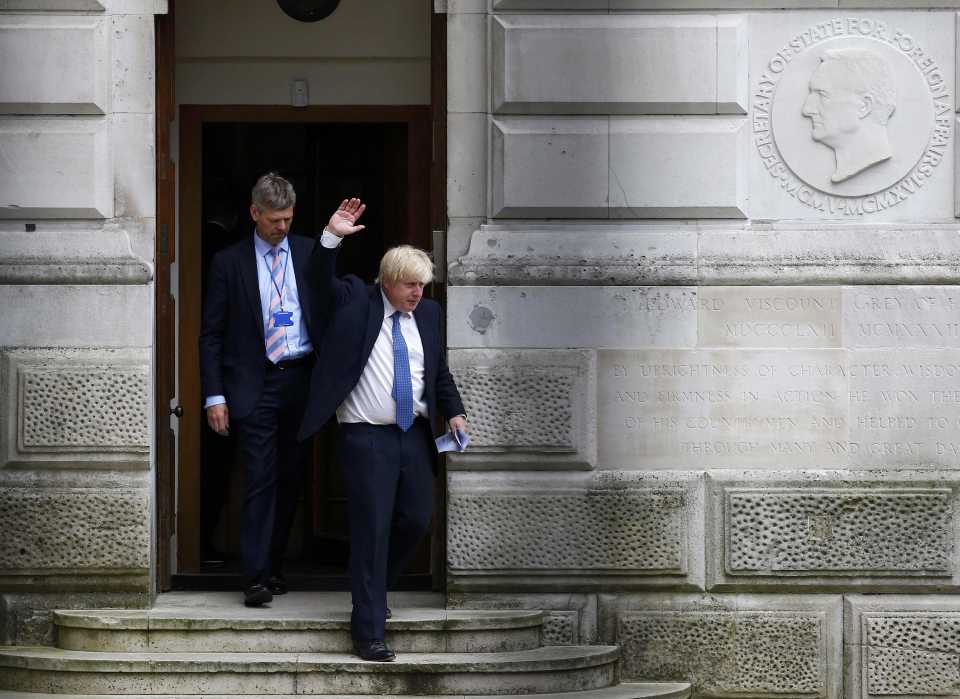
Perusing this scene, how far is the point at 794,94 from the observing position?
9648 millimetres

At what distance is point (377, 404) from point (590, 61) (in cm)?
208

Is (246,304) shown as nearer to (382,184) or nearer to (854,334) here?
(382,184)

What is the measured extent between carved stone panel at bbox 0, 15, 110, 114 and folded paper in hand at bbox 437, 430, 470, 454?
2.48 metres

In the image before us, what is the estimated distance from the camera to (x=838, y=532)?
9586 mm

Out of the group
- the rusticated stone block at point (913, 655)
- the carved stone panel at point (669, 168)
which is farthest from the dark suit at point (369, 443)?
the rusticated stone block at point (913, 655)

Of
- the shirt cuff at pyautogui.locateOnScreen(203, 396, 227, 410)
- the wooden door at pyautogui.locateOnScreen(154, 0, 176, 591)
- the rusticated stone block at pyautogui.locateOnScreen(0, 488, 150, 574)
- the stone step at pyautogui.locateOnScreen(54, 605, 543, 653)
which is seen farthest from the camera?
the wooden door at pyautogui.locateOnScreen(154, 0, 176, 591)

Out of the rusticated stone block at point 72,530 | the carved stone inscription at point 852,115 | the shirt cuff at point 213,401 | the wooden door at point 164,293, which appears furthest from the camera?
the wooden door at point 164,293

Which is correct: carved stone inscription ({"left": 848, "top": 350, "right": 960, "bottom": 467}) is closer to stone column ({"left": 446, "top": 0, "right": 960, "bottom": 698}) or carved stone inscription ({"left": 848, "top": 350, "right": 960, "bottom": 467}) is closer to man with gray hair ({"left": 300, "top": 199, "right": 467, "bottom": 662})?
stone column ({"left": 446, "top": 0, "right": 960, "bottom": 698})

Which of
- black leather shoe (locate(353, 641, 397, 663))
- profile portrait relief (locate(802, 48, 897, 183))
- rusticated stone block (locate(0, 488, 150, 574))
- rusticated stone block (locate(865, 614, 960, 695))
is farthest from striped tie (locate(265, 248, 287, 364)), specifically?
rusticated stone block (locate(865, 614, 960, 695))

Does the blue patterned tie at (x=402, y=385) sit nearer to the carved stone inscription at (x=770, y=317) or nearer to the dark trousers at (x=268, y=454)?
the dark trousers at (x=268, y=454)

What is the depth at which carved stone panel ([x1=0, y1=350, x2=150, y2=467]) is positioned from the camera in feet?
31.3

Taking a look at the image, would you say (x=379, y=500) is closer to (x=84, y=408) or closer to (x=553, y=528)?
(x=553, y=528)

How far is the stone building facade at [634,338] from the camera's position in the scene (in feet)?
31.4

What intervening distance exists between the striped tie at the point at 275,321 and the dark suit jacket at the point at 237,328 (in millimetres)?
43
